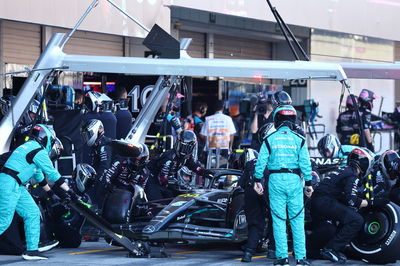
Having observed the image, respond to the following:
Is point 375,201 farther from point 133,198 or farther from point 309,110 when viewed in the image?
point 309,110

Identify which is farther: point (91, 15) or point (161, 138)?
point (91, 15)

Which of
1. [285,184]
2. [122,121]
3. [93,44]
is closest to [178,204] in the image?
[285,184]

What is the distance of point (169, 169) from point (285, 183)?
3.38 meters

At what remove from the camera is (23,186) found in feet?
37.1

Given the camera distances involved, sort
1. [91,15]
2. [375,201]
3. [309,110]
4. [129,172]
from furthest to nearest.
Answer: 1. [309,110]
2. [91,15]
3. [129,172]
4. [375,201]

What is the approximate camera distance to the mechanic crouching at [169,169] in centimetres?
1348

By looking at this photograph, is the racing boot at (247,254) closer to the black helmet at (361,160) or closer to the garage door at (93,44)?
the black helmet at (361,160)

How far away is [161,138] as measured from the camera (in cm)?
1597

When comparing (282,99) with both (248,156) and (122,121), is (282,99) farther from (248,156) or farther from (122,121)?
(122,121)

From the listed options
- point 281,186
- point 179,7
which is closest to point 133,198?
point 281,186

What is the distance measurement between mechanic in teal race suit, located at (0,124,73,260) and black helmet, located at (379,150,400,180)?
4.24 meters

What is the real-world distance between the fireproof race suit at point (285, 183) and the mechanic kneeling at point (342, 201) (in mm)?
645

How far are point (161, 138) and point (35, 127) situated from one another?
475 cm

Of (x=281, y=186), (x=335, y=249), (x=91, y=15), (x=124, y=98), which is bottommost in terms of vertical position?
(x=335, y=249)
